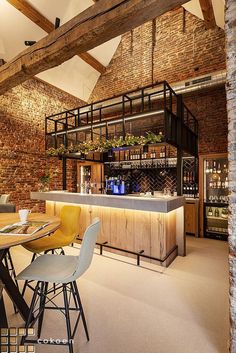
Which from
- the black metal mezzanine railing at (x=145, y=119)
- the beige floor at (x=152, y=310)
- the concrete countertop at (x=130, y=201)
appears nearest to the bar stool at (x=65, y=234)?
Result: the beige floor at (x=152, y=310)

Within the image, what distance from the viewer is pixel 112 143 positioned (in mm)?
4602

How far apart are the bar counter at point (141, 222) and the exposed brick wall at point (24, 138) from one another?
2314mm

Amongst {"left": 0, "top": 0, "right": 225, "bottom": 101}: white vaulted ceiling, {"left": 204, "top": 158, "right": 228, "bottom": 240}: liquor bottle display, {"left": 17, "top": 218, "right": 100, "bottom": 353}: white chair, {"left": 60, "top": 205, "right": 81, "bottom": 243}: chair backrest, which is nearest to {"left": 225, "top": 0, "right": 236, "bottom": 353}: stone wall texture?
{"left": 17, "top": 218, "right": 100, "bottom": 353}: white chair

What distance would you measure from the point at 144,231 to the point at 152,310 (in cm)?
153

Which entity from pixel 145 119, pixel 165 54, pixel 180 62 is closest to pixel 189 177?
pixel 145 119

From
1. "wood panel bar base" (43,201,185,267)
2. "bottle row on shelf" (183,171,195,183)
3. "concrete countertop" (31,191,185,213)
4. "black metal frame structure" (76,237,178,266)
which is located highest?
"bottle row on shelf" (183,171,195,183)

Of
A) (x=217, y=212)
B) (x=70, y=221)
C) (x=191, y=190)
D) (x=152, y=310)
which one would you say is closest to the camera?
(x=152, y=310)

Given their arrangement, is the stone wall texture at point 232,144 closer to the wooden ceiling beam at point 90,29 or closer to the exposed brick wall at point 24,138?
the wooden ceiling beam at point 90,29

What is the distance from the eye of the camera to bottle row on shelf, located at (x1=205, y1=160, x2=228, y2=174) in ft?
18.0

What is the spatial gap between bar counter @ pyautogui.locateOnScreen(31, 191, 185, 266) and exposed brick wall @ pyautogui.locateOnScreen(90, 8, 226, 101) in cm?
427

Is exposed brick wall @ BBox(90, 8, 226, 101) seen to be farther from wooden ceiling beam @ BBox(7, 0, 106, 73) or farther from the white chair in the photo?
the white chair

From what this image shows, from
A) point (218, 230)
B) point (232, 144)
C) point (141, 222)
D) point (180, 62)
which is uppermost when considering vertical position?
point (180, 62)

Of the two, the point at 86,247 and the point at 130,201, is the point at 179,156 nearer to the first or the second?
the point at 130,201

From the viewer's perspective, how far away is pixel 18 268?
343 centimetres
